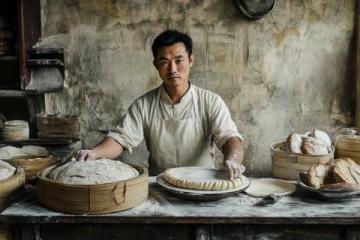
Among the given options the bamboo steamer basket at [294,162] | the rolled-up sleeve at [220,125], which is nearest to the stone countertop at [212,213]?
the bamboo steamer basket at [294,162]

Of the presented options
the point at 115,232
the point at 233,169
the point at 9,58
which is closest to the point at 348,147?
the point at 233,169

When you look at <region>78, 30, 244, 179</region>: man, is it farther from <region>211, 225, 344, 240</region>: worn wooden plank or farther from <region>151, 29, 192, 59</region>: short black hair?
<region>211, 225, 344, 240</region>: worn wooden plank

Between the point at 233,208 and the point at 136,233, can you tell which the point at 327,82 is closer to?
the point at 233,208

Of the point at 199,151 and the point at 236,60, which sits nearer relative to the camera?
the point at 199,151

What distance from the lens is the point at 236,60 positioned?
4695 mm

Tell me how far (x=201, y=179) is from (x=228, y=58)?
242cm

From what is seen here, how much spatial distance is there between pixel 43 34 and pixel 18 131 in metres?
1.07

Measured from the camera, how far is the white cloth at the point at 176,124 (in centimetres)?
347

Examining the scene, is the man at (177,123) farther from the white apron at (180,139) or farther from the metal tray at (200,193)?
the metal tray at (200,193)

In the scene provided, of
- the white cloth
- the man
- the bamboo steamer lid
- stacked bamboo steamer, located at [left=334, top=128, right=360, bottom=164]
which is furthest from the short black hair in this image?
the bamboo steamer lid

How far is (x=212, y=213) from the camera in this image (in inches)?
89.0

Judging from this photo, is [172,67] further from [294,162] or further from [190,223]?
[190,223]

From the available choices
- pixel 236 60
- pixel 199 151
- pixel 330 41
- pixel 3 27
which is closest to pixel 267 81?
pixel 236 60

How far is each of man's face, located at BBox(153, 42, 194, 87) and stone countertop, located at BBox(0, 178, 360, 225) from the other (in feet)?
3.68
